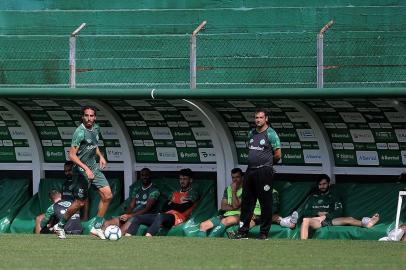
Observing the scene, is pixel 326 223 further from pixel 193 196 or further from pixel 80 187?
pixel 80 187

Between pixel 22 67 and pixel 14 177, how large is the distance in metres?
2.18

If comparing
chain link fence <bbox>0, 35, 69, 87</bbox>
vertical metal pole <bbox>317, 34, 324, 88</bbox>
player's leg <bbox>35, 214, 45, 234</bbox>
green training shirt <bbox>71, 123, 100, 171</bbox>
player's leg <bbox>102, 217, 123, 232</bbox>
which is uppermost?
vertical metal pole <bbox>317, 34, 324, 88</bbox>

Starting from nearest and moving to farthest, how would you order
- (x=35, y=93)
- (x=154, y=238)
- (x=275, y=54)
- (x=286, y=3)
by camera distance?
(x=154, y=238) < (x=35, y=93) < (x=275, y=54) < (x=286, y=3)

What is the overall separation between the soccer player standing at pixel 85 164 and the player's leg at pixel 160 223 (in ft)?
4.27

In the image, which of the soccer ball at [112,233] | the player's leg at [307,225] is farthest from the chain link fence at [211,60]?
the soccer ball at [112,233]

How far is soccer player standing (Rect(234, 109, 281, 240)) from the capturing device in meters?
13.3

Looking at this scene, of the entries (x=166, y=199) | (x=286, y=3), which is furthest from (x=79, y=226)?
(x=286, y=3)

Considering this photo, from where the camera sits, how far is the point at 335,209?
1437 centimetres

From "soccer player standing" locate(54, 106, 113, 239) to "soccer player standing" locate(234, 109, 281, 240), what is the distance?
1752 mm

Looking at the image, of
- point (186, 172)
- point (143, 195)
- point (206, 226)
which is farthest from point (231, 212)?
point (143, 195)

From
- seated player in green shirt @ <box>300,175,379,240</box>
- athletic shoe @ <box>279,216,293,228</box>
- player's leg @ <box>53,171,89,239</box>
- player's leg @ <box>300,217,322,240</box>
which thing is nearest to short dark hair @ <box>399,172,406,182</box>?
seated player in green shirt @ <box>300,175,379,240</box>

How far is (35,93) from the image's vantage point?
48.7 feet

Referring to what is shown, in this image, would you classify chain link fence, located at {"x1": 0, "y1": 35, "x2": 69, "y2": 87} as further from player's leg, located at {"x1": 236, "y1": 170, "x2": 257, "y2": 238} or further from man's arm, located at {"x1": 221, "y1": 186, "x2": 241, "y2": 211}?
player's leg, located at {"x1": 236, "y1": 170, "x2": 257, "y2": 238}

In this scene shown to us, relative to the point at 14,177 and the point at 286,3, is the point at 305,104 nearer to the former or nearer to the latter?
the point at 286,3
